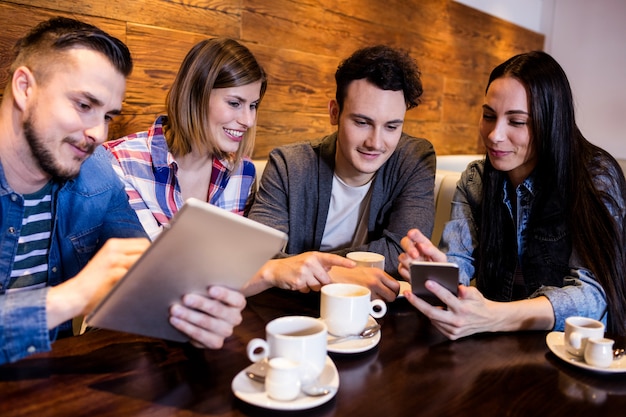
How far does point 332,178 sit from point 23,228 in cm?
100

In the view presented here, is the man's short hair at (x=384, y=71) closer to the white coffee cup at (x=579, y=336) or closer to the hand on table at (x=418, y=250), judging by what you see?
the hand on table at (x=418, y=250)

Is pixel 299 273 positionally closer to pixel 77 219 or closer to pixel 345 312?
pixel 345 312

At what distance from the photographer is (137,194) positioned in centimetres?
178

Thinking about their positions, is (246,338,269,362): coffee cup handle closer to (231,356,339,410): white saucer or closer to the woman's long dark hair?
(231,356,339,410): white saucer

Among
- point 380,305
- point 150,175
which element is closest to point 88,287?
point 380,305

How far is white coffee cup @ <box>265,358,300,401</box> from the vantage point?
0.78 metres

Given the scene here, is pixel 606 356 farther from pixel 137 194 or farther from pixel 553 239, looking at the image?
pixel 137 194

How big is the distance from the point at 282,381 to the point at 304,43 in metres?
2.40

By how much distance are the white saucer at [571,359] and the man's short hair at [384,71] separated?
0.95 m

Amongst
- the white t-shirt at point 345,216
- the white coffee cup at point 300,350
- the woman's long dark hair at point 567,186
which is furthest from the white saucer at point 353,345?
the white t-shirt at point 345,216

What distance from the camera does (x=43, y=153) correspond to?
115 cm

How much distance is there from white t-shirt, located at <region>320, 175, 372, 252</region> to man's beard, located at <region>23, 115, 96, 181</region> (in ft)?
3.07

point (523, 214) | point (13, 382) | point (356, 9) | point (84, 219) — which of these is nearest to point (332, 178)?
point (523, 214)

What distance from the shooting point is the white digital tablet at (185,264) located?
75cm
